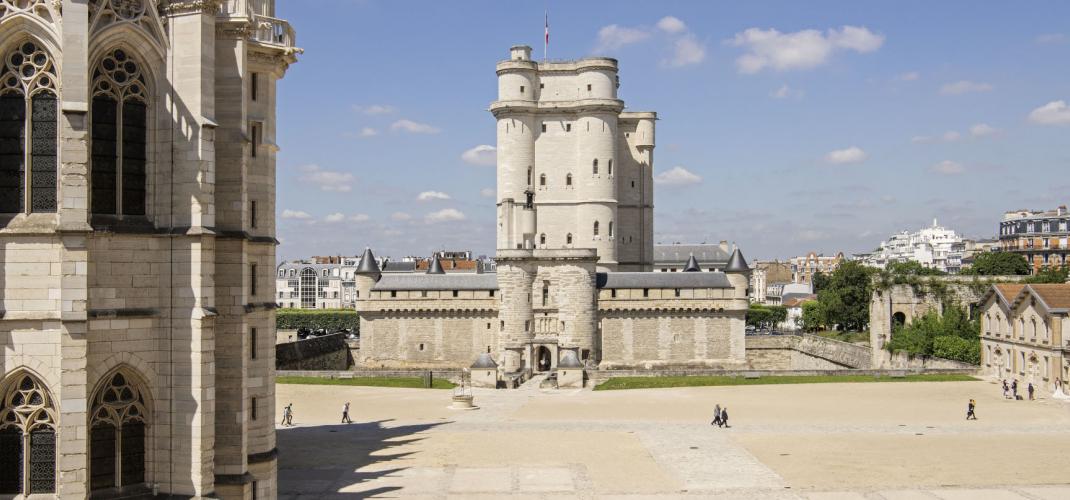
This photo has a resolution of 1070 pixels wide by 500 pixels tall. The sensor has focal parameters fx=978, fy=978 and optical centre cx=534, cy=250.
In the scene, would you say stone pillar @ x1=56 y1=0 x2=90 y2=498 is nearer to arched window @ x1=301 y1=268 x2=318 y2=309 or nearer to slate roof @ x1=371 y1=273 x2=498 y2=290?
slate roof @ x1=371 y1=273 x2=498 y2=290

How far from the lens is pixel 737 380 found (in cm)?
5247

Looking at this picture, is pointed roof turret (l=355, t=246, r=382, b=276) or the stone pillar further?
pointed roof turret (l=355, t=246, r=382, b=276)

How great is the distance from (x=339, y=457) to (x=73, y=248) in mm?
16146

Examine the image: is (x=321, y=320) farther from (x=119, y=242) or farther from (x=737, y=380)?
(x=119, y=242)

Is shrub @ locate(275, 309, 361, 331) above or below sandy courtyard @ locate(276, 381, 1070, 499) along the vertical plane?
above

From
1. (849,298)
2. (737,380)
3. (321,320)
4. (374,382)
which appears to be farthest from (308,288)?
(737,380)

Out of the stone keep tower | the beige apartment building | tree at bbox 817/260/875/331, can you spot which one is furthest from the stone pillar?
tree at bbox 817/260/875/331

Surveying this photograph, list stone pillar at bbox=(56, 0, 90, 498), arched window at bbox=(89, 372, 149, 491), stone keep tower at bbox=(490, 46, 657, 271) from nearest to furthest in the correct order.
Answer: stone pillar at bbox=(56, 0, 90, 498)
arched window at bbox=(89, 372, 149, 491)
stone keep tower at bbox=(490, 46, 657, 271)

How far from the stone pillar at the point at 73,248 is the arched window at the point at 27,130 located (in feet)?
1.73

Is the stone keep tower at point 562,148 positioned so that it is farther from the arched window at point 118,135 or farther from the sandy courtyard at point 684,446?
the arched window at point 118,135

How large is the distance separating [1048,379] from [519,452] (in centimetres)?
2745

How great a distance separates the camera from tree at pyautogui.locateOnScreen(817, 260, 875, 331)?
251 ft

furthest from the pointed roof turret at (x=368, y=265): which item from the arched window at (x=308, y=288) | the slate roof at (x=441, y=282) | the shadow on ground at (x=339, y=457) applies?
the arched window at (x=308, y=288)

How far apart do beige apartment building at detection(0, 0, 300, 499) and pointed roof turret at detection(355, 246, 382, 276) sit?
49.9 m
